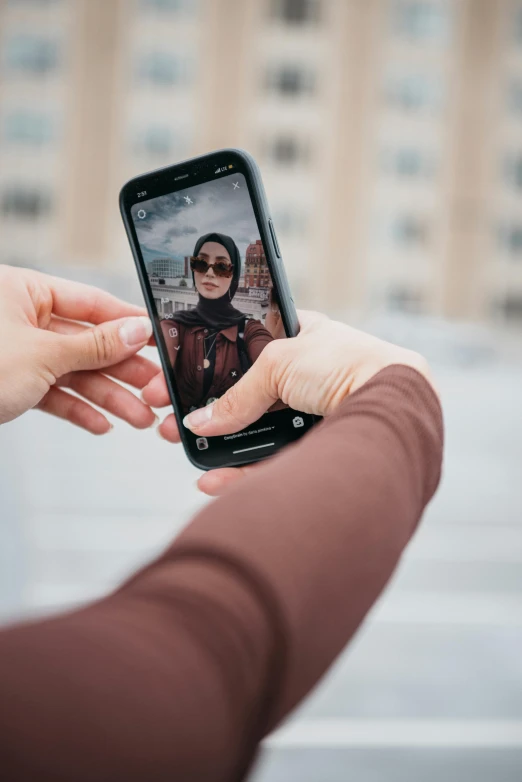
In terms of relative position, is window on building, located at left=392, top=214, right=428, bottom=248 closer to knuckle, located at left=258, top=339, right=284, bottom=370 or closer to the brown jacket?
the brown jacket

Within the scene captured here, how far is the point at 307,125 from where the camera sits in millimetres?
18953

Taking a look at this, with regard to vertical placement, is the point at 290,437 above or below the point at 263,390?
below

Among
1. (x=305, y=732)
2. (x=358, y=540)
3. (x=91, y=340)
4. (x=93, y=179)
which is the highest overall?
(x=358, y=540)

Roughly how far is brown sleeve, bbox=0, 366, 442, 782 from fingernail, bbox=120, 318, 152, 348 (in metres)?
0.71

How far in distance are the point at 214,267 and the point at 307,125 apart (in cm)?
1893

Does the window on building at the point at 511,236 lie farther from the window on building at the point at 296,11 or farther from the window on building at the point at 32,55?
the window on building at the point at 32,55

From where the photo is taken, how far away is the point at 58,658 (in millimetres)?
350

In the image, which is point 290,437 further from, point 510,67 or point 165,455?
point 510,67

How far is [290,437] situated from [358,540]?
0.69 m

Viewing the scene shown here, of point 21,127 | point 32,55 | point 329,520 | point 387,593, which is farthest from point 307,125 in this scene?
point 329,520

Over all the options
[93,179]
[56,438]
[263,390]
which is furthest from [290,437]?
[93,179]

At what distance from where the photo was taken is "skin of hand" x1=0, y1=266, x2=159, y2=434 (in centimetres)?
115

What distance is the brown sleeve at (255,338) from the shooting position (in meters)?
1.09

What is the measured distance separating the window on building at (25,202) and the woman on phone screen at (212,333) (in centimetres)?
1865
